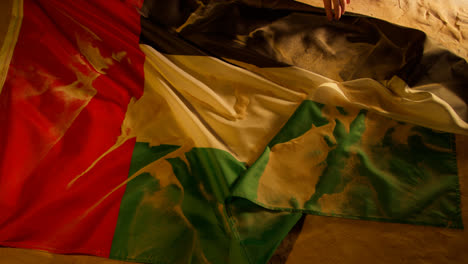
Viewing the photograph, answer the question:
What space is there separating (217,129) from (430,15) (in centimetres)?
106

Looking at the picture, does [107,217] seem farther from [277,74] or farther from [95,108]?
[277,74]

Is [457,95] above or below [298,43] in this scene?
below

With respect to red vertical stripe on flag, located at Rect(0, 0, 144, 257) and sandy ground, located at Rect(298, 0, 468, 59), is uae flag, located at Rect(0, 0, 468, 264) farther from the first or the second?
sandy ground, located at Rect(298, 0, 468, 59)

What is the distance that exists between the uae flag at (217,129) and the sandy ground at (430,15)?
289mm

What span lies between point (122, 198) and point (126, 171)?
79 millimetres

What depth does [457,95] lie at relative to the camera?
3.06 ft

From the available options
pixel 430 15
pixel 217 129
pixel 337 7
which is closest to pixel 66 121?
pixel 217 129

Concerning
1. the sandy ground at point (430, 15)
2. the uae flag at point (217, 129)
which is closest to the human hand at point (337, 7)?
the uae flag at point (217, 129)

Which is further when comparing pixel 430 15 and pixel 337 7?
pixel 430 15

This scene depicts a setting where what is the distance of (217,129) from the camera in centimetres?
94

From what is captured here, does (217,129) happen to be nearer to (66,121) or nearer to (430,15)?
(66,121)

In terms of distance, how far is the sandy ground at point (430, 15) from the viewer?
1.25 meters

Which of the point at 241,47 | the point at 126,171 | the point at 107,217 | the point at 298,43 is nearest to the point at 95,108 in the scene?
the point at 126,171

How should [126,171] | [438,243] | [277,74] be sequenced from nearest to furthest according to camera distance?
[438,243], [126,171], [277,74]
